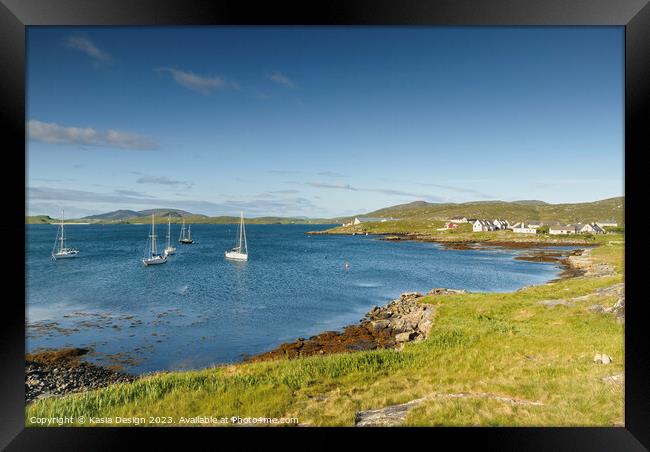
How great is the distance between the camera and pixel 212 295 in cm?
1496

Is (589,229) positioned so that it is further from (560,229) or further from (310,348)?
(310,348)

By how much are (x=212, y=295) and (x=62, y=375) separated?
8.49m

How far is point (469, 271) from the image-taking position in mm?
19938

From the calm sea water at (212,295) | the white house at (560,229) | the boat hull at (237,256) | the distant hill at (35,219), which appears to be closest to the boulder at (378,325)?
the calm sea water at (212,295)

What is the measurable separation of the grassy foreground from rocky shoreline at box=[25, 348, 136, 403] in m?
1.80

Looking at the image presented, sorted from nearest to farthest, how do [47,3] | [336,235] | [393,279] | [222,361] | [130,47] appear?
[47,3] → [130,47] → [222,361] → [393,279] → [336,235]

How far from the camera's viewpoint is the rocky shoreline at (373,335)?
796cm

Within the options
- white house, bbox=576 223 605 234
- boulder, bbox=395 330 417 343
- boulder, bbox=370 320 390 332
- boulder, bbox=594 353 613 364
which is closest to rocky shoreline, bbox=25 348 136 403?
boulder, bbox=395 330 417 343

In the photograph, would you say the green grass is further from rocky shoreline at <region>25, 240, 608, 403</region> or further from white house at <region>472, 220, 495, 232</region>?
rocky shoreline at <region>25, 240, 608, 403</region>

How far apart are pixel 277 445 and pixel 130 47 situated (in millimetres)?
7343

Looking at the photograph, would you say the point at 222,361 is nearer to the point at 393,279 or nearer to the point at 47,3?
the point at 47,3

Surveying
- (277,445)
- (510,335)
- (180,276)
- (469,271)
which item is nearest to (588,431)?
(510,335)

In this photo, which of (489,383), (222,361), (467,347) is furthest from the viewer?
(222,361)

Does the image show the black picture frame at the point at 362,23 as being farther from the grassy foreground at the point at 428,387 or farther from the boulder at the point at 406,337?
the boulder at the point at 406,337
